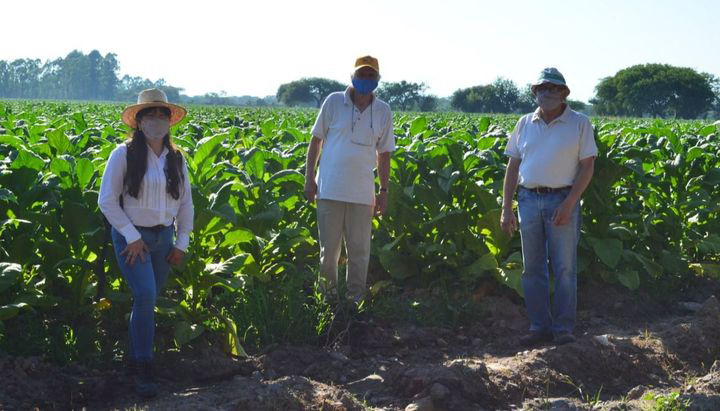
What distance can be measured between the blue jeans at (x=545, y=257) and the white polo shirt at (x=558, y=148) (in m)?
0.12

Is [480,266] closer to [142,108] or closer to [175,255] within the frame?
[175,255]

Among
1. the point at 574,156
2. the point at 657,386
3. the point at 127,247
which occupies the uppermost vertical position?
the point at 574,156

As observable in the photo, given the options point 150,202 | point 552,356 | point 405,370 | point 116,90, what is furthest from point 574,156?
point 116,90

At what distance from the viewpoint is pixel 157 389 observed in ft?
15.1

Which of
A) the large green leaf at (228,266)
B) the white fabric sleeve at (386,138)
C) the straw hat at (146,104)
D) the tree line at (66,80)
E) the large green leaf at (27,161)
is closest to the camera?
the straw hat at (146,104)

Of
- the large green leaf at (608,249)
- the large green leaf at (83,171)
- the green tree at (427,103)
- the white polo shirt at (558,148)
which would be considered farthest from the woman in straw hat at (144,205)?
the green tree at (427,103)

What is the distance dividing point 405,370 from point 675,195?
173 inches

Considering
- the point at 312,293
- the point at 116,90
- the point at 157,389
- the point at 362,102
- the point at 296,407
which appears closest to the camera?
the point at 296,407

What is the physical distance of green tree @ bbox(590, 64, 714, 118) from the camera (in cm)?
9675

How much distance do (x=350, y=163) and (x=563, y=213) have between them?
138 cm

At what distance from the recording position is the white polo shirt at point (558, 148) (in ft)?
18.1

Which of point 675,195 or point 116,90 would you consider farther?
point 116,90

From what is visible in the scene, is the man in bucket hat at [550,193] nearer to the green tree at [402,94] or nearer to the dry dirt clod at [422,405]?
the dry dirt clod at [422,405]

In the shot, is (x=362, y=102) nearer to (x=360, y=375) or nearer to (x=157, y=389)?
(x=360, y=375)
